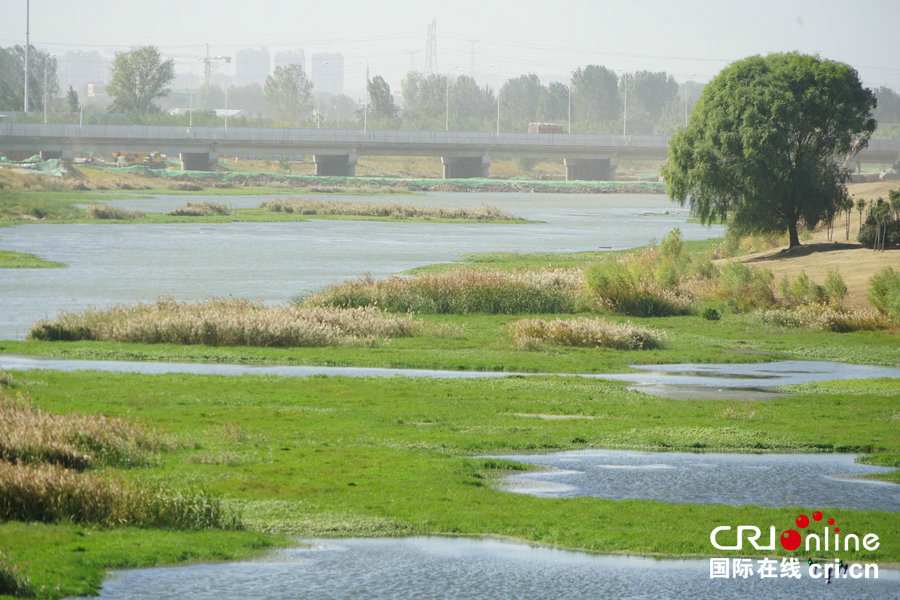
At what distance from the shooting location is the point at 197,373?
81.3 ft

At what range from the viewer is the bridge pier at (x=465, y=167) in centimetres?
16925

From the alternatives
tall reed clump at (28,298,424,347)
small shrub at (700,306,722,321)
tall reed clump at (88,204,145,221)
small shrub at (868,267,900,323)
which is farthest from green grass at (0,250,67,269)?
small shrub at (868,267,900,323)

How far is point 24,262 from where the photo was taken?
174 ft

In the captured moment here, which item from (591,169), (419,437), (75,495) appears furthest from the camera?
(591,169)

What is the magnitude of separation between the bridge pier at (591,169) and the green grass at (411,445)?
15968 centimetres

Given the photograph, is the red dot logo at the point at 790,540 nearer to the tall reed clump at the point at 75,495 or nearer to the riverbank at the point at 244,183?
the tall reed clump at the point at 75,495

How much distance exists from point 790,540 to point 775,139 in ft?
133

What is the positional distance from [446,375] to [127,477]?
12.5 metres

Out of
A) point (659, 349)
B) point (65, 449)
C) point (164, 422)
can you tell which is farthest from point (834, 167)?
point (65, 449)

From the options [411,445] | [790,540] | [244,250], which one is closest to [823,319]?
[411,445]

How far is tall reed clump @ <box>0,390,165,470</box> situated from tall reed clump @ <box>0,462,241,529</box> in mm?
1359

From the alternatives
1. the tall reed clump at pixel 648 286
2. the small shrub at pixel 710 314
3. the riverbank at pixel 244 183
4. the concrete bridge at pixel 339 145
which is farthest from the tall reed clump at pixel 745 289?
the concrete bridge at pixel 339 145

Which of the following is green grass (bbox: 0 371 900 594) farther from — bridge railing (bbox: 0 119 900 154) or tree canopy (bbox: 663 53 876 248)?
bridge railing (bbox: 0 119 900 154)

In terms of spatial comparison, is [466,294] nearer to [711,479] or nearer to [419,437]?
[419,437]
